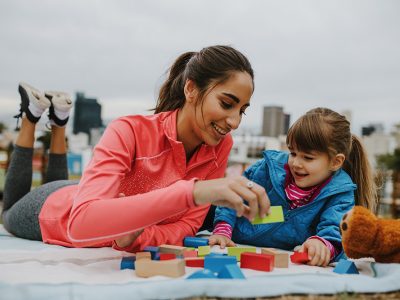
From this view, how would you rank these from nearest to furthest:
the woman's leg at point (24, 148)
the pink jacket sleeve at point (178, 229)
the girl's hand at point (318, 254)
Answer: the girl's hand at point (318, 254)
the pink jacket sleeve at point (178, 229)
the woman's leg at point (24, 148)

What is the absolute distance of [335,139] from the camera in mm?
2119

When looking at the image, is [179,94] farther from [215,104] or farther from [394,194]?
[394,194]

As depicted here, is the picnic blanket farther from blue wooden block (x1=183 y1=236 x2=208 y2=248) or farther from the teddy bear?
blue wooden block (x1=183 y1=236 x2=208 y2=248)

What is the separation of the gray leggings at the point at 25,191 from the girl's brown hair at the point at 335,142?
129 centimetres

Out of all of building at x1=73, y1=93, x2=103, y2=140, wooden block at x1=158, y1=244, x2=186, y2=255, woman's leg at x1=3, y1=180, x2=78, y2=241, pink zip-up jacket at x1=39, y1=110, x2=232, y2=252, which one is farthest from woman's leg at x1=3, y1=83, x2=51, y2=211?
building at x1=73, y1=93, x2=103, y2=140

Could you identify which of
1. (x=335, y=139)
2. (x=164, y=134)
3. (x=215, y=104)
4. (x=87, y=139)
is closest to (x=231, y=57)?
(x=215, y=104)

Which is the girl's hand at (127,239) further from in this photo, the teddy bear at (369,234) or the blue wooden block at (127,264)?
the teddy bear at (369,234)

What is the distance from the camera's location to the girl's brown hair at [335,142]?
206 cm

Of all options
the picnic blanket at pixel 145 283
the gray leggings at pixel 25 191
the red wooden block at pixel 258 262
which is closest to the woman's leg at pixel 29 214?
the gray leggings at pixel 25 191

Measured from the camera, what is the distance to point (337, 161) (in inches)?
84.7

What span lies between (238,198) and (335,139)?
101cm

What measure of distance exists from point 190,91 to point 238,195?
2.69ft

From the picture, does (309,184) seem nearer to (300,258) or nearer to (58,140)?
(300,258)

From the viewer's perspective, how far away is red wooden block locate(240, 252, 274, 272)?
1512 millimetres
